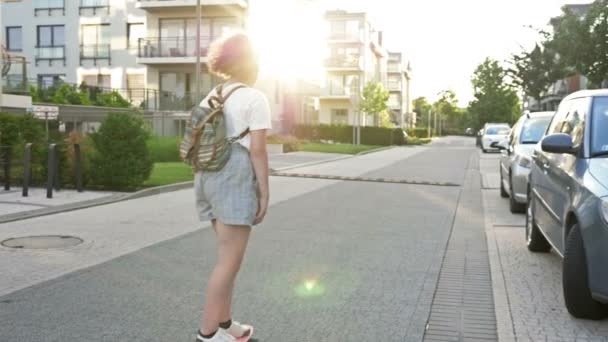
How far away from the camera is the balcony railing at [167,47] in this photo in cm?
4044

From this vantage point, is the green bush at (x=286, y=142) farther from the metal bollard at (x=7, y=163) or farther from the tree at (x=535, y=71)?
the metal bollard at (x=7, y=163)

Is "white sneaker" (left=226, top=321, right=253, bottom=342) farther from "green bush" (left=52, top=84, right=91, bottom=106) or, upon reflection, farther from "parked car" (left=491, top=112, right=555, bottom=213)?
"green bush" (left=52, top=84, right=91, bottom=106)

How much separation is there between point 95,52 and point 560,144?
4111 centimetres

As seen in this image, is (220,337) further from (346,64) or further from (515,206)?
(346,64)

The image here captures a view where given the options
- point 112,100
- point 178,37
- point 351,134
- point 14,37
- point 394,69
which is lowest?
point 351,134

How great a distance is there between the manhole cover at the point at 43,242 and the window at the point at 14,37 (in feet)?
133

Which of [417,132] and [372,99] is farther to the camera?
[417,132]

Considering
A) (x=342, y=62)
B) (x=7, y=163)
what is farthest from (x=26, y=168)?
(x=342, y=62)

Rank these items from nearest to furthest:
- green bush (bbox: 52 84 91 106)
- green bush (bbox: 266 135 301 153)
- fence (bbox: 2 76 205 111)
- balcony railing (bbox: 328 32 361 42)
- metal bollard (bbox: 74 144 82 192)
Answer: metal bollard (bbox: 74 144 82 192) < fence (bbox: 2 76 205 111) < green bush (bbox: 52 84 91 106) < green bush (bbox: 266 135 301 153) < balcony railing (bbox: 328 32 361 42)

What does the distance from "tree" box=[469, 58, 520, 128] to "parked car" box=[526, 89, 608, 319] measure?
7696 cm

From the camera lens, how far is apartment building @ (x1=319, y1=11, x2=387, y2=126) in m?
71.2

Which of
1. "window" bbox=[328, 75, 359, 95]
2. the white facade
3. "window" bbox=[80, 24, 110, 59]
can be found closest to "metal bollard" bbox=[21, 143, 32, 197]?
the white facade

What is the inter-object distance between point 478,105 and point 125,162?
74.4 meters

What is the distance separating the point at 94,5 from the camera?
43594mm
